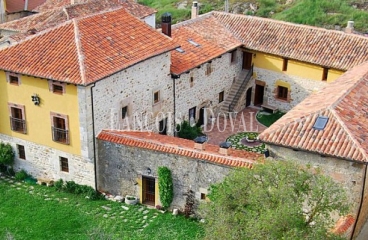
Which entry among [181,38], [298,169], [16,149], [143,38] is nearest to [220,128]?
[181,38]

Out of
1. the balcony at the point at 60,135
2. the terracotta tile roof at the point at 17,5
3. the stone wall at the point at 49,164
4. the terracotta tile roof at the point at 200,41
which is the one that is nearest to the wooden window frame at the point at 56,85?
the balcony at the point at 60,135

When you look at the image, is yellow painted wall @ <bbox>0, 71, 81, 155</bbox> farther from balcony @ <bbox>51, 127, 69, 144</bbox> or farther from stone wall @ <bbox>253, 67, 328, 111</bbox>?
stone wall @ <bbox>253, 67, 328, 111</bbox>

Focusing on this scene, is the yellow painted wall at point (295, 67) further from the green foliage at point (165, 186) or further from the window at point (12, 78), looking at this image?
the window at point (12, 78)

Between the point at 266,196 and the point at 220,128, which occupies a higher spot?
the point at 266,196

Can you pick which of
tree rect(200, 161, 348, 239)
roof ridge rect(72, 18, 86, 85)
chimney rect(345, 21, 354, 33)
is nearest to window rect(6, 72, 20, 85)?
roof ridge rect(72, 18, 86, 85)

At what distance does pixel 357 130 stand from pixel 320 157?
2004 mm

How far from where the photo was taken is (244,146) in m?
34.8

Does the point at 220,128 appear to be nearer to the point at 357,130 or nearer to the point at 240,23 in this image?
the point at 240,23

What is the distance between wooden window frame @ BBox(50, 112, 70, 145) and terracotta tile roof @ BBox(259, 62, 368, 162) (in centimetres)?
938

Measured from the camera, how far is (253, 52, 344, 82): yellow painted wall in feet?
118

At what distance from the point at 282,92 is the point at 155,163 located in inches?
569

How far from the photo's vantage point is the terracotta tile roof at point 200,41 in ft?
112

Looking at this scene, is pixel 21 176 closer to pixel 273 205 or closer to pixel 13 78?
pixel 13 78

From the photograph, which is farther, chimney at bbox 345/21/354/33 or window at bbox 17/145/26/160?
chimney at bbox 345/21/354/33
